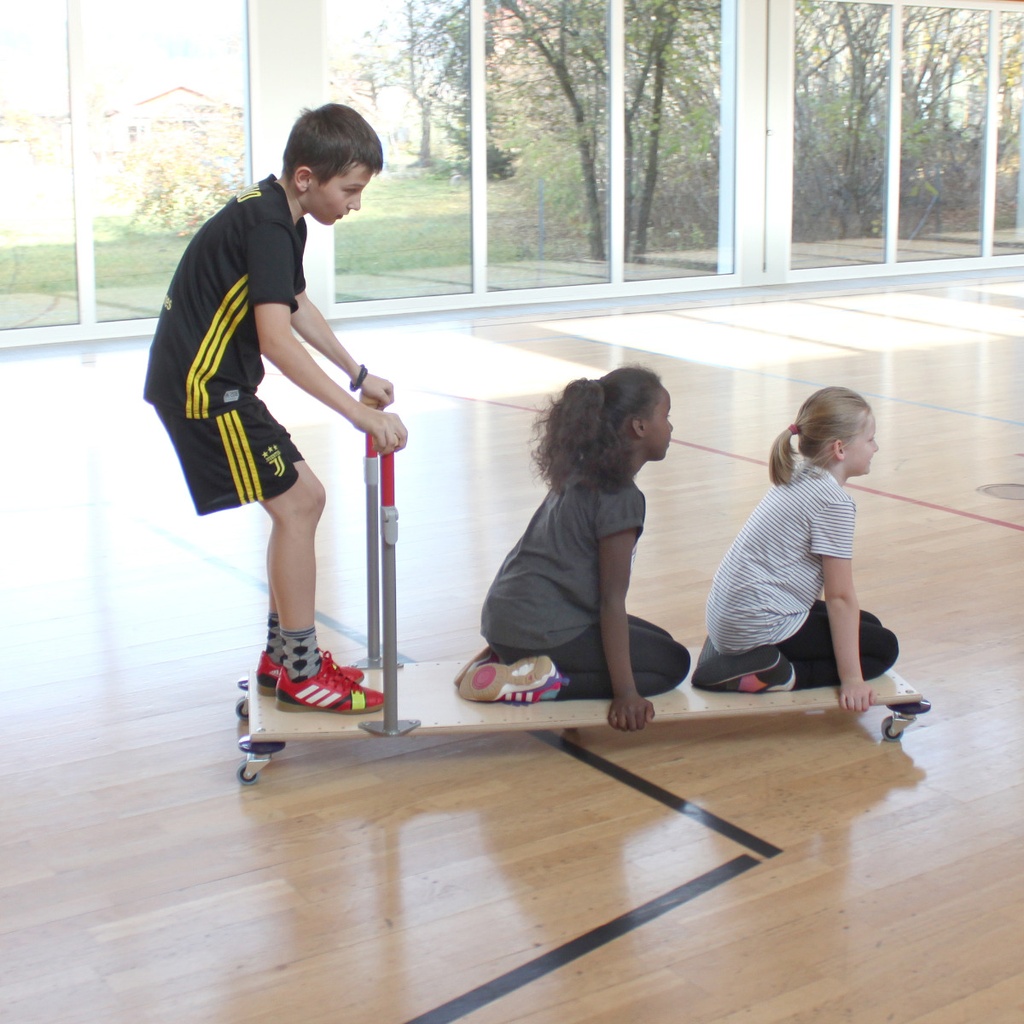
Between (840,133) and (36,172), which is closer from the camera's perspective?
(36,172)

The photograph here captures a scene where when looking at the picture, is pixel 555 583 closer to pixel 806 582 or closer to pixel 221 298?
pixel 806 582

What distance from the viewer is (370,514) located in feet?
9.30

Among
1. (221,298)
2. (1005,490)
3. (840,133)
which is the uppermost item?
(840,133)

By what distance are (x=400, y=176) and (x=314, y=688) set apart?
7.72 meters

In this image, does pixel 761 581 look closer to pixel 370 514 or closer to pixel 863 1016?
pixel 370 514

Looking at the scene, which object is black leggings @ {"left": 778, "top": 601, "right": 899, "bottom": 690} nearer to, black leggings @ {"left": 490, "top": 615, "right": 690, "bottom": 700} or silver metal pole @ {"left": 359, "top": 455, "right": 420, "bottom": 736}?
black leggings @ {"left": 490, "top": 615, "right": 690, "bottom": 700}

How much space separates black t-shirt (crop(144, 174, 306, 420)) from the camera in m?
2.34

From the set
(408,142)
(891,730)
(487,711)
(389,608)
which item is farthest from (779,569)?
(408,142)

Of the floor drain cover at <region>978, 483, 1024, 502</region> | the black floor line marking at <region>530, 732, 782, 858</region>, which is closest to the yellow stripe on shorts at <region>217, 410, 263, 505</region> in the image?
the black floor line marking at <region>530, 732, 782, 858</region>

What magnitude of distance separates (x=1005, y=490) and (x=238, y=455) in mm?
3041

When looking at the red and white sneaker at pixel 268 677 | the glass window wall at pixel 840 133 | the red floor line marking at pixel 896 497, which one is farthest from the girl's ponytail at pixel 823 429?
the glass window wall at pixel 840 133

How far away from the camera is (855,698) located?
101 inches

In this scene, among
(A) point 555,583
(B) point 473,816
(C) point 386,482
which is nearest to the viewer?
(B) point 473,816

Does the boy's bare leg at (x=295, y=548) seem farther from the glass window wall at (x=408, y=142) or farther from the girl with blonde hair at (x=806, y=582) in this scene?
the glass window wall at (x=408, y=142)
